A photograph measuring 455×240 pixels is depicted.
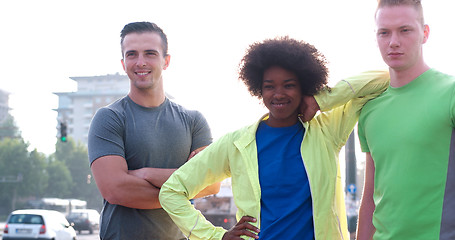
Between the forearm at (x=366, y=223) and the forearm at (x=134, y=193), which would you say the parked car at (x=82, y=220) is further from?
the forearm at (x=366, y=223)

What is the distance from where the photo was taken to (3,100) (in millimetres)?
114562

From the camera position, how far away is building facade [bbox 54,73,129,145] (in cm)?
13338

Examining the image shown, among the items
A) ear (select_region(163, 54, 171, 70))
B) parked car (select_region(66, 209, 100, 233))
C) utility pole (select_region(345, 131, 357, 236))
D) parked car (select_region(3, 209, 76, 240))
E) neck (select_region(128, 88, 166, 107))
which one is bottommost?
parked car (select_region(66, 209, 100, 233))

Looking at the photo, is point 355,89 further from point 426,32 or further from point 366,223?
point 366,223

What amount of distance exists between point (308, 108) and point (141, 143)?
1.27m

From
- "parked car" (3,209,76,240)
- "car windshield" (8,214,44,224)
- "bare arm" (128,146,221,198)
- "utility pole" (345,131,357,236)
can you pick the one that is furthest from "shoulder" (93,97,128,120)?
"car windshield" (8,214,44,224)

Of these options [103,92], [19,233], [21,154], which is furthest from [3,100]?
[19,233]

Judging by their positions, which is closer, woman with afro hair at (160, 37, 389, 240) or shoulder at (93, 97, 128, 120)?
woman with afro hair at (160, 37, 389, 240)

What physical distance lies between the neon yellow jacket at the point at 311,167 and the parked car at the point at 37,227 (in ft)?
67.2

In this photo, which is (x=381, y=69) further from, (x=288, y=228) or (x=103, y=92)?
(x=103, y=92)

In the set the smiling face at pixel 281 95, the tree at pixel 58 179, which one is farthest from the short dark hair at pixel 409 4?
the tree at pixel 58 179

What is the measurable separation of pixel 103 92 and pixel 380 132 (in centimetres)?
13309

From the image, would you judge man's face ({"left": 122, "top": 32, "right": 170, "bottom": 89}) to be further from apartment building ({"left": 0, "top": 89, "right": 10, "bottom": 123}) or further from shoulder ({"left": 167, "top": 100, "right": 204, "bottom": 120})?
apartment building ({"left": 0, "top": 89, "right": 10, "bottom": 123})

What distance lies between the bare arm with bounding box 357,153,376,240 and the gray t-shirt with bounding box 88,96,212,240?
1.38 metres
